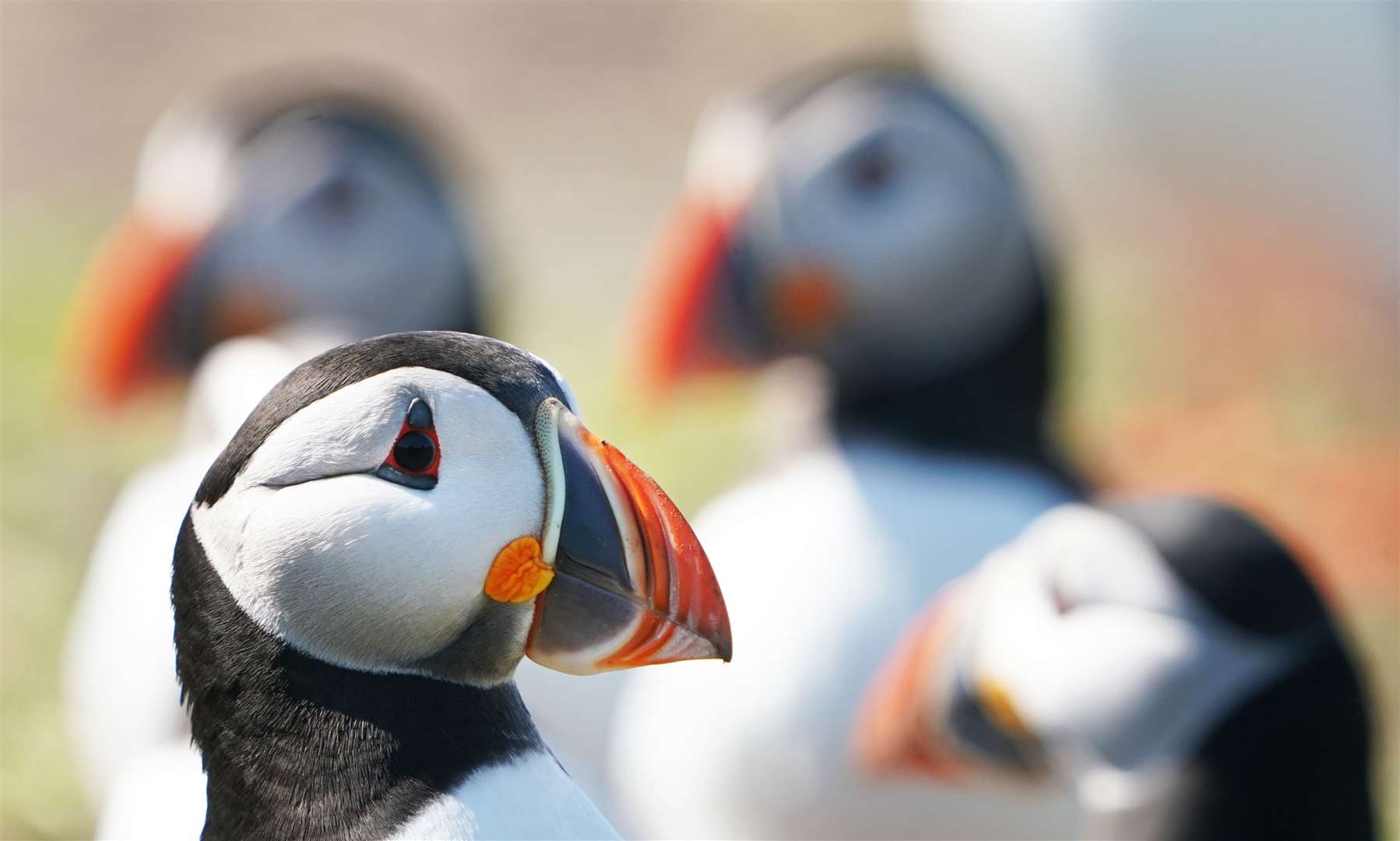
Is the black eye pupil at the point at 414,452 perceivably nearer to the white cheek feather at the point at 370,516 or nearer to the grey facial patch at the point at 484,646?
the white cheek feather at the point at 370,516

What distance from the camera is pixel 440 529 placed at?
1495mm

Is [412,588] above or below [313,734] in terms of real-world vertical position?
above

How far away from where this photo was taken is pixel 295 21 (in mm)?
9344

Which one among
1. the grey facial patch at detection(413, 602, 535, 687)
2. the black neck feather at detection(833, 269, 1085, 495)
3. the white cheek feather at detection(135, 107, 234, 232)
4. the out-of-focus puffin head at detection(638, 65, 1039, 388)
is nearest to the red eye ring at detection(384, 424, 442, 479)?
the grey facial patch at detection(413, 602, 535, 687)

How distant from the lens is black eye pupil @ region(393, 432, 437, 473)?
149 cm

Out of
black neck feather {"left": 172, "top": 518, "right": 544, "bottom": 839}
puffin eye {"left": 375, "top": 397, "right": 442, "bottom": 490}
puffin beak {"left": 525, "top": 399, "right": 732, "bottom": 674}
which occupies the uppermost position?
puffin eye {"left": 375, "top": 397, "right": 442, "bottom": 490}

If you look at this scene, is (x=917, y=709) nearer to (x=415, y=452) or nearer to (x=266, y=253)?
(x=415, y=452)

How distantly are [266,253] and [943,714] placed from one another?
2.00m

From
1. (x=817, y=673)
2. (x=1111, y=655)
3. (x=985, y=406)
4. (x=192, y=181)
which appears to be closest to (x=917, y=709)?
(x=1111, y=655)

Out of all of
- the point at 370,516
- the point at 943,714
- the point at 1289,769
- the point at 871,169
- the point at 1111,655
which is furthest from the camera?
the point at 871,169

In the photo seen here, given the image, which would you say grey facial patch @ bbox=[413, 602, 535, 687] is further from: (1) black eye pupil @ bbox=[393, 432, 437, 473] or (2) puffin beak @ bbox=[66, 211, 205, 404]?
(2) puffin beak @ bbox=[66, 211, 205, 404]

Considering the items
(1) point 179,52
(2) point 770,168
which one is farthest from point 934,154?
(1) point 179,52

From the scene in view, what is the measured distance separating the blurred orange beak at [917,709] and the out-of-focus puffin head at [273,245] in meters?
1.66

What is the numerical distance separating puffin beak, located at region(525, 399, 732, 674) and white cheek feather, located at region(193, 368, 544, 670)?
0.02 metres
